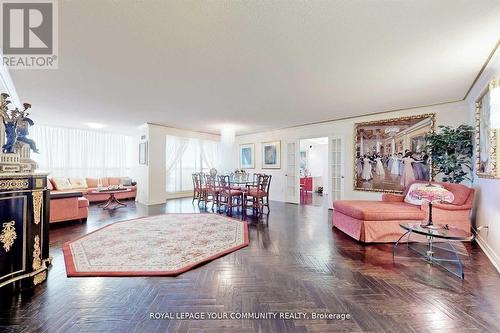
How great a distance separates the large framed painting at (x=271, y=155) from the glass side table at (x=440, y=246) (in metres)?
4.69

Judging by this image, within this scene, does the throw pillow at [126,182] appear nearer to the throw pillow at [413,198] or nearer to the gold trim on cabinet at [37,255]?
the gold trim on cabinet at [37,255]

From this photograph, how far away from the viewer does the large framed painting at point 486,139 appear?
2505 mm

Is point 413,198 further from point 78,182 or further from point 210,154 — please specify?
point 78,182

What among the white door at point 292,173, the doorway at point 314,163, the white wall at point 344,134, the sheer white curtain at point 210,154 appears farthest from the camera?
the doorway at point 314,163

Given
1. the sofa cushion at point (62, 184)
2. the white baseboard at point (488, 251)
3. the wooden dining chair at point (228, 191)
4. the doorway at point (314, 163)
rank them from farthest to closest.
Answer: the doorway at point (314, 163), the sofa cushion at point (62, 184), the wooden dining chair at point (228, 191), the white baseboard at point (488, 251)

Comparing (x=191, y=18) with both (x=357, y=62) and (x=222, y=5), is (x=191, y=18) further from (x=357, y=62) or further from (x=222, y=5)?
(x=357, y=62)

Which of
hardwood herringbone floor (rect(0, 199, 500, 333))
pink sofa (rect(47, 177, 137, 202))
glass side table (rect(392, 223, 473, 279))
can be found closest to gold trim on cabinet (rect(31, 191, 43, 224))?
hardwood herringbone floor (rect(0, 199, 500, 333))

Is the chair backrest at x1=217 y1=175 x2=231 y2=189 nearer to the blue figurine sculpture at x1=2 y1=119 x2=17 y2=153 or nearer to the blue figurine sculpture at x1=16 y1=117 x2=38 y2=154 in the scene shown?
the blue figurine sculpture at x1=16 y1=117 x2=38 y2=154

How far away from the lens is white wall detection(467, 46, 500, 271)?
8.65ft

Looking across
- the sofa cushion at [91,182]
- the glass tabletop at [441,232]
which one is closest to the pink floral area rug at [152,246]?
the glass tabletop at [441,232]

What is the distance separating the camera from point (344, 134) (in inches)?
231

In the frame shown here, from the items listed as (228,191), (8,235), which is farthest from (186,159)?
(8,235)

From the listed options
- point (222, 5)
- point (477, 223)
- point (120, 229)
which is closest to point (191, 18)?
point (222, 5)

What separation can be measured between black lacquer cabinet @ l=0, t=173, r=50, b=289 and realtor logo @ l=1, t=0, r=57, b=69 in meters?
1.41
